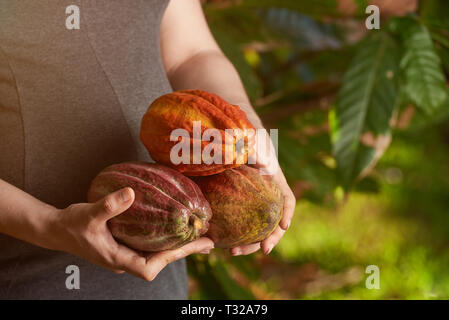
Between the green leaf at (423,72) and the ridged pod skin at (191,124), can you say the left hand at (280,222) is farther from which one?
the green leaf at (423,72)

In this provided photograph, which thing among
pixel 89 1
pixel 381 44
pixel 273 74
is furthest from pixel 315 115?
pixel 89 1

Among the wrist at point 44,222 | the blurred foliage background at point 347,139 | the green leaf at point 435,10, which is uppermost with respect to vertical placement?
the green leaf at point 435,10

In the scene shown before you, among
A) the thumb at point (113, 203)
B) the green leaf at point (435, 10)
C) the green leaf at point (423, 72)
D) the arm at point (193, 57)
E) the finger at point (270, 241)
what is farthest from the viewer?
the green leaf at point (435, 10)

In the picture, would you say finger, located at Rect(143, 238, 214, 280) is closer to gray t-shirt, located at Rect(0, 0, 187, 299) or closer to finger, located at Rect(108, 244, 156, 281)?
finger, located at Rect(108, 244, 156, 281)

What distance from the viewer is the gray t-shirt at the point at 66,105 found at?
49 centimetres

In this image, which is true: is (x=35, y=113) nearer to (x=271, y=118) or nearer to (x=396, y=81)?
(x=396, y=81)

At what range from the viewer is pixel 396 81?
2.77 feet

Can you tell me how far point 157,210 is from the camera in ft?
1.39

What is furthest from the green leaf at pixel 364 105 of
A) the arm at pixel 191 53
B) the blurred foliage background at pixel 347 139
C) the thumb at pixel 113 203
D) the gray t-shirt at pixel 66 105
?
the thumb at pixel 113 203

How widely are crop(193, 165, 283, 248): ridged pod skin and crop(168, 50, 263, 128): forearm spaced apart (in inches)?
4.1

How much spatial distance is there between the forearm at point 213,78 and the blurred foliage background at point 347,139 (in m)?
0.25

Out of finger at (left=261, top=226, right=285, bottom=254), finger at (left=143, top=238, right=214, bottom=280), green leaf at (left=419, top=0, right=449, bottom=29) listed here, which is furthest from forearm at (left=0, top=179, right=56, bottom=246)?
green leaf at (left=419, top=0, right=449, bottom=29)

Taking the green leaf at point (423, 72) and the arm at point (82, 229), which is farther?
the green leaf at point (423, 72)

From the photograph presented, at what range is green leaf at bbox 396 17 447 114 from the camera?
2.56 feet
